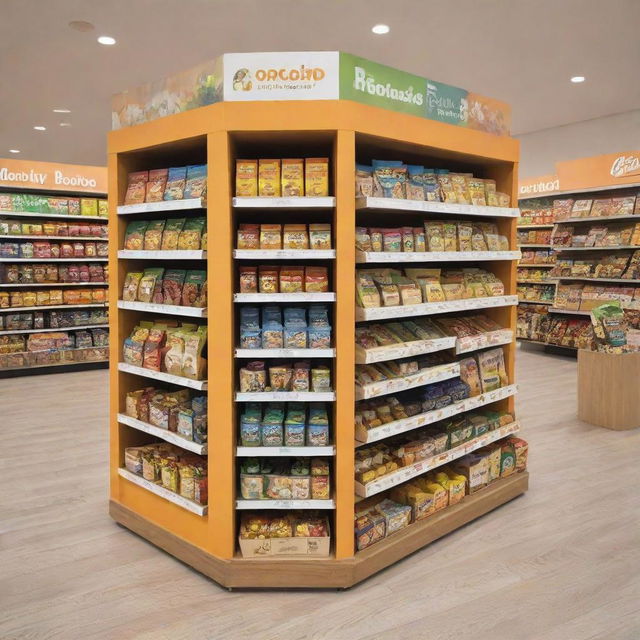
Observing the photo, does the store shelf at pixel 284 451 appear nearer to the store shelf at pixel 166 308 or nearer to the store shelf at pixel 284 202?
the store shelf at pixel 166 308

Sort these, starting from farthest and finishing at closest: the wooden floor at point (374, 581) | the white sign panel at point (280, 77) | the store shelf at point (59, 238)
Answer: the store shelf at point (59, 238), the white sign panel at point (280, 77), the wooden floor at point (374, 581)

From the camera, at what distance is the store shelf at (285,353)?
2676 mm

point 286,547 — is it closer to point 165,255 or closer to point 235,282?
point 235,282

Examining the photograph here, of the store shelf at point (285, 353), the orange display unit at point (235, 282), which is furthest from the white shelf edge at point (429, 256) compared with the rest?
the store shelf at point (285, 353)

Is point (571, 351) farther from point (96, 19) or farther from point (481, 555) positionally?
point (96, 19)

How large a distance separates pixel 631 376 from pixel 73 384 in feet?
20.3

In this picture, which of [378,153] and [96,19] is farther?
[96,19]

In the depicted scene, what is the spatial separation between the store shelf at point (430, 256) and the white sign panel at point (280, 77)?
2.40 ft

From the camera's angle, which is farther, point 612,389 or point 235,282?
point 612,389

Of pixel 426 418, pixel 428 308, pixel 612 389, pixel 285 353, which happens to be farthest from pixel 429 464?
pixel 612 389

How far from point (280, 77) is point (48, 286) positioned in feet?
21.7

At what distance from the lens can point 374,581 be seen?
2748 mm

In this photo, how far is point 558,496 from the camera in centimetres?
372

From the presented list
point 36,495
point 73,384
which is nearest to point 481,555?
point 36,495
